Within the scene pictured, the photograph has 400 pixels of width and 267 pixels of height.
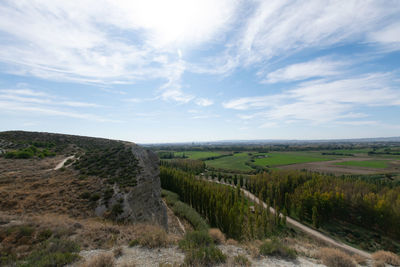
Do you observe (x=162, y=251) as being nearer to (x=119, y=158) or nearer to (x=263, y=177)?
(x=119, y=158)

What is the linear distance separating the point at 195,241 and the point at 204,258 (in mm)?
1747

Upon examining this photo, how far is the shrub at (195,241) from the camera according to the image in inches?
324

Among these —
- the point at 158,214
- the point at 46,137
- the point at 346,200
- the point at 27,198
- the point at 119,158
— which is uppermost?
the point at 46,137

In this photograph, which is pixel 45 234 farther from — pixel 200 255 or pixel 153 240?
pixel 200 255

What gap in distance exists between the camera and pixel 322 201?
33656 millimetres

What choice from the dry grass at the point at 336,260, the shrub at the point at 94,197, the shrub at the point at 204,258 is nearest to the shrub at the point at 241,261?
the shrub at the point at 204,258

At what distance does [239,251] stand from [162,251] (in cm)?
391

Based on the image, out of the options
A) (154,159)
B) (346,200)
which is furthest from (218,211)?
(346,200)

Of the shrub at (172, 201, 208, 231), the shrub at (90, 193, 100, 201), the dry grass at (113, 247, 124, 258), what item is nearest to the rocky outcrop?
the shrub at (90, 193, 100, 201)

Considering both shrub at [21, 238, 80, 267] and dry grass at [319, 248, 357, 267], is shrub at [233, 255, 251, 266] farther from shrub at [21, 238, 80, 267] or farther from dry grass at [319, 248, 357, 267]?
shrub at [21, 238, 80, 267]

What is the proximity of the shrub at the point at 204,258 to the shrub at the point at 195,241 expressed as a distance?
77 centimetres

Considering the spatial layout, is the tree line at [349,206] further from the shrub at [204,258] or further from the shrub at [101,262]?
the shrub at [101,262]

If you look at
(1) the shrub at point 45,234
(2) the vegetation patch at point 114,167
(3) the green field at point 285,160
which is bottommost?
(3) the green field at point 285,160

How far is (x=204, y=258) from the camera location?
7.15 m
